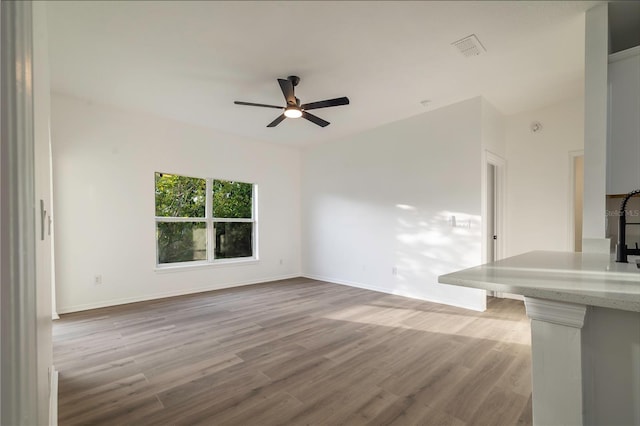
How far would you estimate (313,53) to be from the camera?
2.90 m

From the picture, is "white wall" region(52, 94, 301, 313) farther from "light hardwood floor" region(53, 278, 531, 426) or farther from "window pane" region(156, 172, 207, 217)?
"light hardwood floor" region(53, 278, 531, 426)

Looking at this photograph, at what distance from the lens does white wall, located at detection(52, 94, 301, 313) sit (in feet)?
12.7

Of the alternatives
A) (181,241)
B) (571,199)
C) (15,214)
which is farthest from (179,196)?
(571,199)

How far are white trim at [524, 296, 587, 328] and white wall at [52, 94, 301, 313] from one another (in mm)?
4790

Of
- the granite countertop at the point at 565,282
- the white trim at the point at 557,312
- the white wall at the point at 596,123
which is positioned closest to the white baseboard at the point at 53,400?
the granite countertop at the point at 565,282

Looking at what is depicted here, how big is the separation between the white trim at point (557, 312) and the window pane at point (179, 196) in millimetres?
4920

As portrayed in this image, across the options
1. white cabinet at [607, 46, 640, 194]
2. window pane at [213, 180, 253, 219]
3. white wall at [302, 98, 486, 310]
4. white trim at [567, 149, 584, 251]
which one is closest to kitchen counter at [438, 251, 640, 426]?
white cabinet at [607, 46, 640, 194]

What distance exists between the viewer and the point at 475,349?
9.32 ft

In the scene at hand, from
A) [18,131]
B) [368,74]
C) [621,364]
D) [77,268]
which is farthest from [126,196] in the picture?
[621,364]

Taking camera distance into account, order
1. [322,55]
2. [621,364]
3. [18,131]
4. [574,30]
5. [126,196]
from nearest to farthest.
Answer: [18,131]
[621,364]
[574,30]
[322,55]
[126,196]

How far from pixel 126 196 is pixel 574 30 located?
5424 millimetres

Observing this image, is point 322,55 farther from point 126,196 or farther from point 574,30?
point 126,196

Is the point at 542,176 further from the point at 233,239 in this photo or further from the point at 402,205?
the point at 233,239

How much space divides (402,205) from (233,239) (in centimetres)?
306
